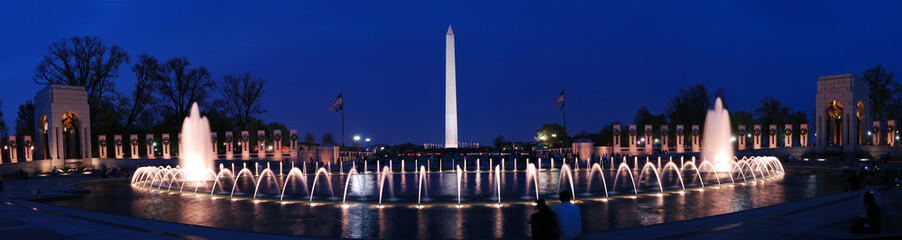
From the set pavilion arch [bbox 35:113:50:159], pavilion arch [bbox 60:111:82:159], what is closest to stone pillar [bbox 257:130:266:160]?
pavilion arch [bbox 60:111:82:159]

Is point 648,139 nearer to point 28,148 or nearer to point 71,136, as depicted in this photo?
point 71,136

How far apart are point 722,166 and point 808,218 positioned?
71.3 feet

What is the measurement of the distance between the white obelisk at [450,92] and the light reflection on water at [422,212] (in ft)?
159

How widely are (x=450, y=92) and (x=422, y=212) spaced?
55.3 m

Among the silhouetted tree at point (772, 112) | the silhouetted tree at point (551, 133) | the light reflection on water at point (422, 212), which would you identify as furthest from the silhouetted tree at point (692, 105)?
the light reflection on water at point (422, 212)

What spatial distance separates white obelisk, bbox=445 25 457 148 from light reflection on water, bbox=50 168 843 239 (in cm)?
4851

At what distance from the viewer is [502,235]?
11.0 m

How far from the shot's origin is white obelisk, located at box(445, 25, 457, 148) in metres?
67.9

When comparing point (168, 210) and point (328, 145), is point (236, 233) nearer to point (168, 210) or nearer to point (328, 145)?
point (168, 210)

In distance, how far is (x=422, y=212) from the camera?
14.8 metres

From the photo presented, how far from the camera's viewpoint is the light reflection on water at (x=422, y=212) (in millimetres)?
11938

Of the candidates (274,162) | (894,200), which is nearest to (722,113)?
(894,200)

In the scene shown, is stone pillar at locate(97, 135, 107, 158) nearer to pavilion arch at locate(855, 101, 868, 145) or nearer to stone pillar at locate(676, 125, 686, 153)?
stone pillar at locate(676, 125, 686, 153)

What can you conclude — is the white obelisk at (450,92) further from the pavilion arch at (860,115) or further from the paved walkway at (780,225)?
the paved walkway at (780,225)
